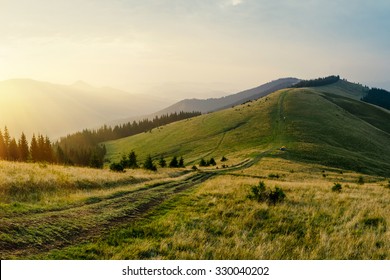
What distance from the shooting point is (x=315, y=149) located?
85438 mm

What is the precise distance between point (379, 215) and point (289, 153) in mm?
65735

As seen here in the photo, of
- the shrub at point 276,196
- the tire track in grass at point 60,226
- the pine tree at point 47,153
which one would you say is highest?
the pine tree at point 47,153

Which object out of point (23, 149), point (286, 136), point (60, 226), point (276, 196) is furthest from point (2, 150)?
point (60, 226)

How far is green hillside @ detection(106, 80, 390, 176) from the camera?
3265 inches

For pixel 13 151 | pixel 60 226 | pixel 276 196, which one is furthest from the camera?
pixel 13 151

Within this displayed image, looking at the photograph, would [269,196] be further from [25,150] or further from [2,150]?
[25,150]

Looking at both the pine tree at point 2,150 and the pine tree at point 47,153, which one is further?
the pine tree at point 47,153

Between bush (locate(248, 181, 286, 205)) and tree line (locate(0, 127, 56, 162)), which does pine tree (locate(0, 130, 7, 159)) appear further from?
bush (locate(248, 181, 286, 205))

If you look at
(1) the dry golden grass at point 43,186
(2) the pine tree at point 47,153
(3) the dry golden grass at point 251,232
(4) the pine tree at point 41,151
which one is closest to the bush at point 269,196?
(3) the dry golden grass at point 251,232

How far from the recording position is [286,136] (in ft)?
328

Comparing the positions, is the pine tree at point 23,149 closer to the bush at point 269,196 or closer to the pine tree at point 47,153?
the pine tree at point 47,153

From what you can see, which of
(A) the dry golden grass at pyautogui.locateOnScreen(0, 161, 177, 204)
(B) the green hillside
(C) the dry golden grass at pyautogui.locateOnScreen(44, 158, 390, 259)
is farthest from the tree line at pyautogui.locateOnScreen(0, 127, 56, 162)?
(C) the dry golden grass at pyautogui.locateOnScreen(44, 158, 390, 259)

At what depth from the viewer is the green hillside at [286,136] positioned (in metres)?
82.9
